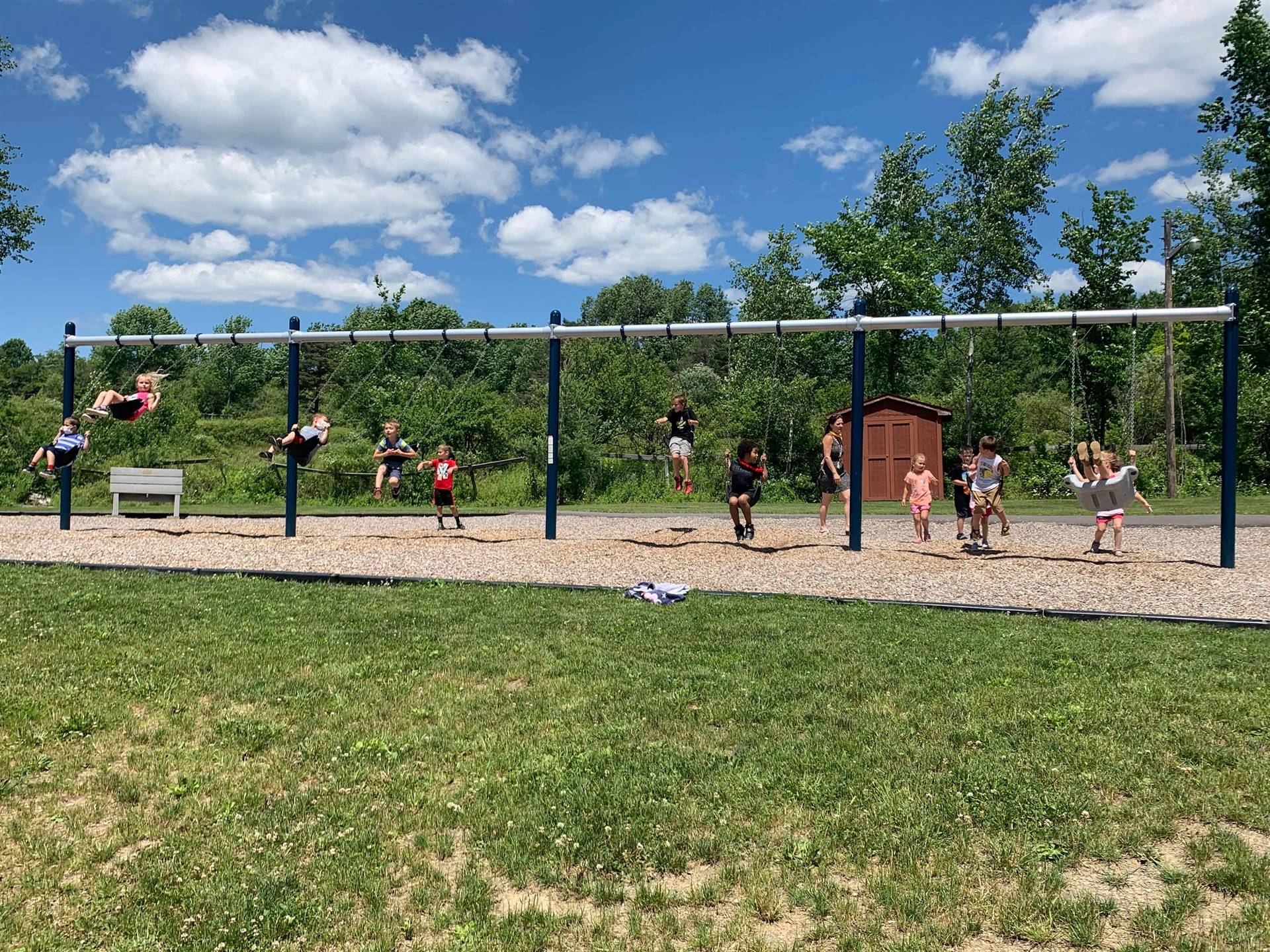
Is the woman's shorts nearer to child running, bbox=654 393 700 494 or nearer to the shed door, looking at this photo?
child running, bbox=654 393 700 494

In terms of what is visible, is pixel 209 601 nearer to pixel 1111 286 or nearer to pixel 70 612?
pixel 70 612

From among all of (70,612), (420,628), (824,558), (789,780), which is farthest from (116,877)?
(824,558)

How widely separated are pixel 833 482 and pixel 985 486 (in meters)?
2.60

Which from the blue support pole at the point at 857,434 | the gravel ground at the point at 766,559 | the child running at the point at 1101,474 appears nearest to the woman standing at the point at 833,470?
the gravel ground at the point at 766,559

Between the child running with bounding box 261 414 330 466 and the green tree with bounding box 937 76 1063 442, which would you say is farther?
the green tree with bounding box 937 76 1063 442

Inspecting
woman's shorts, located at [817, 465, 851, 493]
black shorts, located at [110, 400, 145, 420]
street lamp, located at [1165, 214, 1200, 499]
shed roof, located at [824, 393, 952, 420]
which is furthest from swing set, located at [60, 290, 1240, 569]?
street lamp, located at [1165, 214, 1200, 499]

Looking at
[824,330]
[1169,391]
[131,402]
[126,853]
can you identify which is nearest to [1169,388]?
[1169,391]

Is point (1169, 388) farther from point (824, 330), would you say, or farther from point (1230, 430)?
point (824, 330)

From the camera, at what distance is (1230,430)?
1045cm

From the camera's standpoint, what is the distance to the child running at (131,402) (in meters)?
12.7

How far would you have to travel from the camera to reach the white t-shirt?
11.7 meters

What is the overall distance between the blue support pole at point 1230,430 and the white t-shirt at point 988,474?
2.57 m

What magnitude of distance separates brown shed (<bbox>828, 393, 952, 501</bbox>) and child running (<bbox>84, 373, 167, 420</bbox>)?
60.2ft

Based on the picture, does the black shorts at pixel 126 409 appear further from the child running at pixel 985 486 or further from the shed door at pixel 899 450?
the shed door at pixel 899 450
